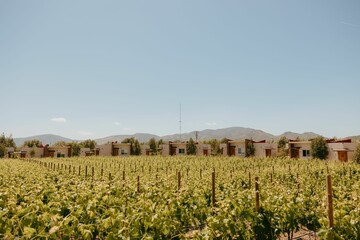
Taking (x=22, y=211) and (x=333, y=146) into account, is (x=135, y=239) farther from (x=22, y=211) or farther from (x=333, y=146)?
(x=333, y=146)

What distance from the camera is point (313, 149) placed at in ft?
121

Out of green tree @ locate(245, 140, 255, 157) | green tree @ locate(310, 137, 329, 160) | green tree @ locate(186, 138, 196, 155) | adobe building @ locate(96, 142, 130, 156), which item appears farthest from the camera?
adobe building @ locate(96, 142, 130, 156)

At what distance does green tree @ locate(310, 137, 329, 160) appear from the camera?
36.4 metres

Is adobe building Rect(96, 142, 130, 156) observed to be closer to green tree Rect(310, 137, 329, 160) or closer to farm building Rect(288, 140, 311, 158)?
farm building Rect(288, 140, 311, 158)

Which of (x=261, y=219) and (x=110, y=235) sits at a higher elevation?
(x=110, y=235)

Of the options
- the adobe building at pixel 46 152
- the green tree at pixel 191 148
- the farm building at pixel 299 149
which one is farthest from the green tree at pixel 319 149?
the adobe building at pixel 46 152

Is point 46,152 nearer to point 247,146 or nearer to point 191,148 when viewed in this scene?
point 191,148

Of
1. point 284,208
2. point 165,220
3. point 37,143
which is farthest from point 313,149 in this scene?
point 37,143

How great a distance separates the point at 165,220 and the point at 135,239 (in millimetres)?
764

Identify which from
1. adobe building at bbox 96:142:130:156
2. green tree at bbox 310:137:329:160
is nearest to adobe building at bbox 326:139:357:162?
green tree at bbox 310:137:329:160

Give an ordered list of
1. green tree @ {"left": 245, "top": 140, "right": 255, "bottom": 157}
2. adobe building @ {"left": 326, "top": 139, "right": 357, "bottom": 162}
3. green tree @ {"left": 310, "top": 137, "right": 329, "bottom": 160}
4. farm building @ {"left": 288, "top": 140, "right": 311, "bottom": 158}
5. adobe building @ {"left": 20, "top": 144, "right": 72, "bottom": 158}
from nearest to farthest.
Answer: adobe building @ {"left": 326, "top": 139, "right": 357, "bottom": 162} → green tree @ {"left": 310, "top": 137, "right": 329, "bottom": 160} → farm building @ {"left": 288, "top": 140, "right": 311, "bottom": 158} → green tree @ {"left": 245, "top": 140, "right": 255, "bottom": 157} → adobe building @ {"left": 20, "top": 144, "right": 72, "bottom": 158}

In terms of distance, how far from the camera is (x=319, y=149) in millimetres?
36625

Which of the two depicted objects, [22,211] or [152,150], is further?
[152,150]

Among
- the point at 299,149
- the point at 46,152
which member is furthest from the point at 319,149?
the point at 46,152
